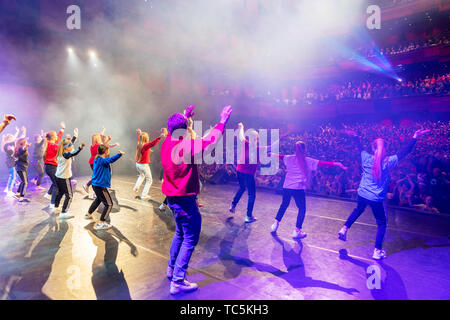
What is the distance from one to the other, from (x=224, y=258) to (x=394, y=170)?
22.6 feet

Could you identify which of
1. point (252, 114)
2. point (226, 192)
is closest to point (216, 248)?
point (226, 192)

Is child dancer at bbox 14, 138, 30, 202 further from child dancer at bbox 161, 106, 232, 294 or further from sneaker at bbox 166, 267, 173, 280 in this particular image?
child dancer at bbox 161, 106, 232, 294

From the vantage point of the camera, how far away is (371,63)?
1244 centimetres

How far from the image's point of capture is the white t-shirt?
15.7ft

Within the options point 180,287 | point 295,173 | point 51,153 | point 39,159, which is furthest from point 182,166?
point 39,159

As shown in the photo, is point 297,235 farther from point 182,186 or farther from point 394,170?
point 394,170

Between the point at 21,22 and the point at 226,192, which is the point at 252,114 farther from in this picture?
the point at 21,22

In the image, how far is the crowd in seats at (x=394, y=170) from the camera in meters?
7.47

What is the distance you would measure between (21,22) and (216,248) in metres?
12.3

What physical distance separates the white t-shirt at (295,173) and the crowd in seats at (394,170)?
1.82m

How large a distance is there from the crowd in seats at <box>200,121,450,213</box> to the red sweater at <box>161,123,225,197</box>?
14.2 feet

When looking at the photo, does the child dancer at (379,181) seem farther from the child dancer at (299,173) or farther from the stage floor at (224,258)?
the child dancer at (299,173)

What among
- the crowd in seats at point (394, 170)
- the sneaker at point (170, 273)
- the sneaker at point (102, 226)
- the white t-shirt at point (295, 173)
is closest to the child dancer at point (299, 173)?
the white t-shirt at point (295, 173)

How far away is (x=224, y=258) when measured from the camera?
4012 millimetres
